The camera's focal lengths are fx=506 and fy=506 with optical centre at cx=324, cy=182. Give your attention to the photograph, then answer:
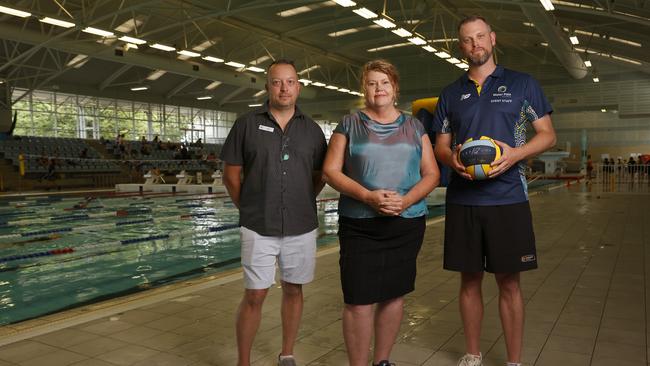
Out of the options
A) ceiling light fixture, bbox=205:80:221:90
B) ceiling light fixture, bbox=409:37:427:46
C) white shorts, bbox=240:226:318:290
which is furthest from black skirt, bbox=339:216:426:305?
ceiling light fixture, bbox=205:80:221:90

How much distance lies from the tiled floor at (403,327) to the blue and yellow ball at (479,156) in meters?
1.07

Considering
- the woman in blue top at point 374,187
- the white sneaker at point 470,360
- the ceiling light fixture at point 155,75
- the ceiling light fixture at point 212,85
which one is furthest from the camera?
the ceiling light fixture at point 212,85

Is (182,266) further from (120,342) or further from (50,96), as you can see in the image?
(50,96)

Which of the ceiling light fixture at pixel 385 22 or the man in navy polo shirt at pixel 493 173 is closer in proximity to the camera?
the man in navy polo shirt at pixel 493 173

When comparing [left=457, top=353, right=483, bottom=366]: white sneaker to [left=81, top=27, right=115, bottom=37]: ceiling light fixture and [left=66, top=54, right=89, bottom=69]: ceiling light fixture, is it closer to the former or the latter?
[left=81, top=27, right=115, bottom=37]: ceiling light fixture

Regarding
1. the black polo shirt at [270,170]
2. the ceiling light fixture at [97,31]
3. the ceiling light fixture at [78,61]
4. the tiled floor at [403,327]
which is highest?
the ceiling light fixture at [78,61]

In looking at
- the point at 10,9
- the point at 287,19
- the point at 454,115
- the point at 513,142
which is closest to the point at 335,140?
the point at 454,115

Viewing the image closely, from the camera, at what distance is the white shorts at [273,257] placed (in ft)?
7.74

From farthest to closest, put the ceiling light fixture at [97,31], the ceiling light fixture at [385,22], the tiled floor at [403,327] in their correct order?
the ceiling light fixture at [385,22] < the ceiling light fixture at [97,31] < the tiled floor at [403,327]

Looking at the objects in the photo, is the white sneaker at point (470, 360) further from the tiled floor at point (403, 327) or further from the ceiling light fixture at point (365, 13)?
the ceiling light fixture at point (365, 13)

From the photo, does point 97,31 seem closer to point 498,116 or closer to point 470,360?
point 498,116

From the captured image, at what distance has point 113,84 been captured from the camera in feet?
93.5

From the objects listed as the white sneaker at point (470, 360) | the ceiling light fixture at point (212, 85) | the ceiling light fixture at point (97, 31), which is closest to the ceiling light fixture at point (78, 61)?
the ceiling light fixture at point (212, 85)

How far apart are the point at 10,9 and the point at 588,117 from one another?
34170mm
